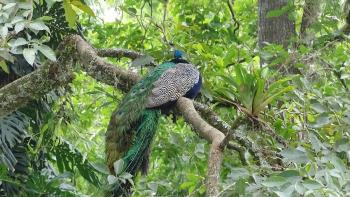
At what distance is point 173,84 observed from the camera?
2.88 m

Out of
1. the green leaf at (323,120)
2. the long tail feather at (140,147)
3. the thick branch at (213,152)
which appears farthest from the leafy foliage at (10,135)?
the green leaf at (323,120)

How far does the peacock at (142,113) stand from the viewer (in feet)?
8.48

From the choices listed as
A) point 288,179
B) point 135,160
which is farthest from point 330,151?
point 135,160

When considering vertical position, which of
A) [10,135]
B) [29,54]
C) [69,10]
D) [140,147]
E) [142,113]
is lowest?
[10,135]

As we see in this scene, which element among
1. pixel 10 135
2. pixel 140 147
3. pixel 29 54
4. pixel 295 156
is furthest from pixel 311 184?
pixel 10 135

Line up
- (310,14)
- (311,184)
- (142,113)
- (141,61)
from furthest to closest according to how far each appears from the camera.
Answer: (310,14)
(141,61)
(142,113)
(311,184)

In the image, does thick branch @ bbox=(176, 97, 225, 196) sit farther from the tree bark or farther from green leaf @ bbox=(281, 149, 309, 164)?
the tree bark

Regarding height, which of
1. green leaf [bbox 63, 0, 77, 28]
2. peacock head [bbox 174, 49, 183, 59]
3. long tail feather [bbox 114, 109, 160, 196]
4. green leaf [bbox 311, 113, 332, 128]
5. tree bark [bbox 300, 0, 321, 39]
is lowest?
long tail feather [bbox 114, 109, 160, 196]

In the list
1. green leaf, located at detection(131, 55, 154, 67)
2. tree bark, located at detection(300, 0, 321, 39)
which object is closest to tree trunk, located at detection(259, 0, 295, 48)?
tree bark, located at detection(300, 0, 321, 39)

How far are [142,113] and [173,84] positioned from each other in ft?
0.85

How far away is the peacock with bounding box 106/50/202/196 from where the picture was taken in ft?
8.48

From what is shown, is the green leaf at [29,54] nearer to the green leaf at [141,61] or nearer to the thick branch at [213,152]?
the thick branch at [213,152]

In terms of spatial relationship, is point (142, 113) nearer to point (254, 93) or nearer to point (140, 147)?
point (140, 147)

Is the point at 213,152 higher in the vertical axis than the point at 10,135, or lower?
higher
